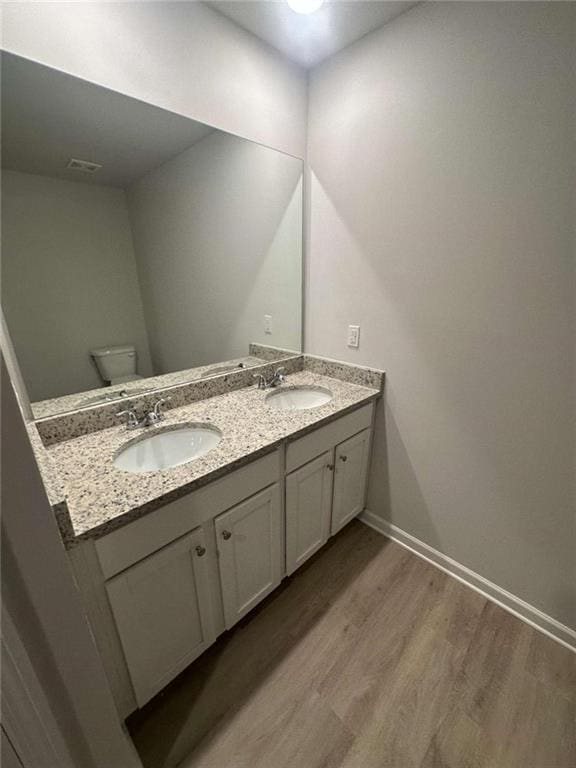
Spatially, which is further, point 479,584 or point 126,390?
point 479,584

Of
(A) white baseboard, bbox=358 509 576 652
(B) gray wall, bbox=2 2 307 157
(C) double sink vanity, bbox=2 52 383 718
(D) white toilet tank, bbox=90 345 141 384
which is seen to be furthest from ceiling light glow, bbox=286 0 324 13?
(A) white baseboard, bbox=358 509 576 652

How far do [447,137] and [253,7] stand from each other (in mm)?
861

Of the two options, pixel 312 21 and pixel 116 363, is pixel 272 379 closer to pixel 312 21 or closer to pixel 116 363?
pixel 116 363

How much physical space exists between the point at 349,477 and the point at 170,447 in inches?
35.0

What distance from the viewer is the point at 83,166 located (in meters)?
1.04

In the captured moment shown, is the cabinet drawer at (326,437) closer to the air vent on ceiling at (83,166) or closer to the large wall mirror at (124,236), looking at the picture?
the large wall mirror at (124,236)

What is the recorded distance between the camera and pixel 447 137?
1.16m

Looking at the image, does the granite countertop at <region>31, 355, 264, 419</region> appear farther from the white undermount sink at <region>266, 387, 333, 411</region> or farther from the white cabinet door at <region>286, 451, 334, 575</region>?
the white cabinet door at <region>286, 451, 334, 575</region>

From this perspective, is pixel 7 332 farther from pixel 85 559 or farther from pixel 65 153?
pixel 85 559

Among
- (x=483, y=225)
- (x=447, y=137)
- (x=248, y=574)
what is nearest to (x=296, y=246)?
(x=447, y=137)

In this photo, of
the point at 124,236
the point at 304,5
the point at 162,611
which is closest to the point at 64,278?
the point at 124,236

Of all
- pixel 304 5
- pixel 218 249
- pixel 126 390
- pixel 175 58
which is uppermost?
pixel 304 5

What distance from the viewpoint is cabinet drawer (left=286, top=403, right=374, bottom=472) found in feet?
4.04

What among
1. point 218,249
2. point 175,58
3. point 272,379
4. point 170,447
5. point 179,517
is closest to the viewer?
point 179,517
